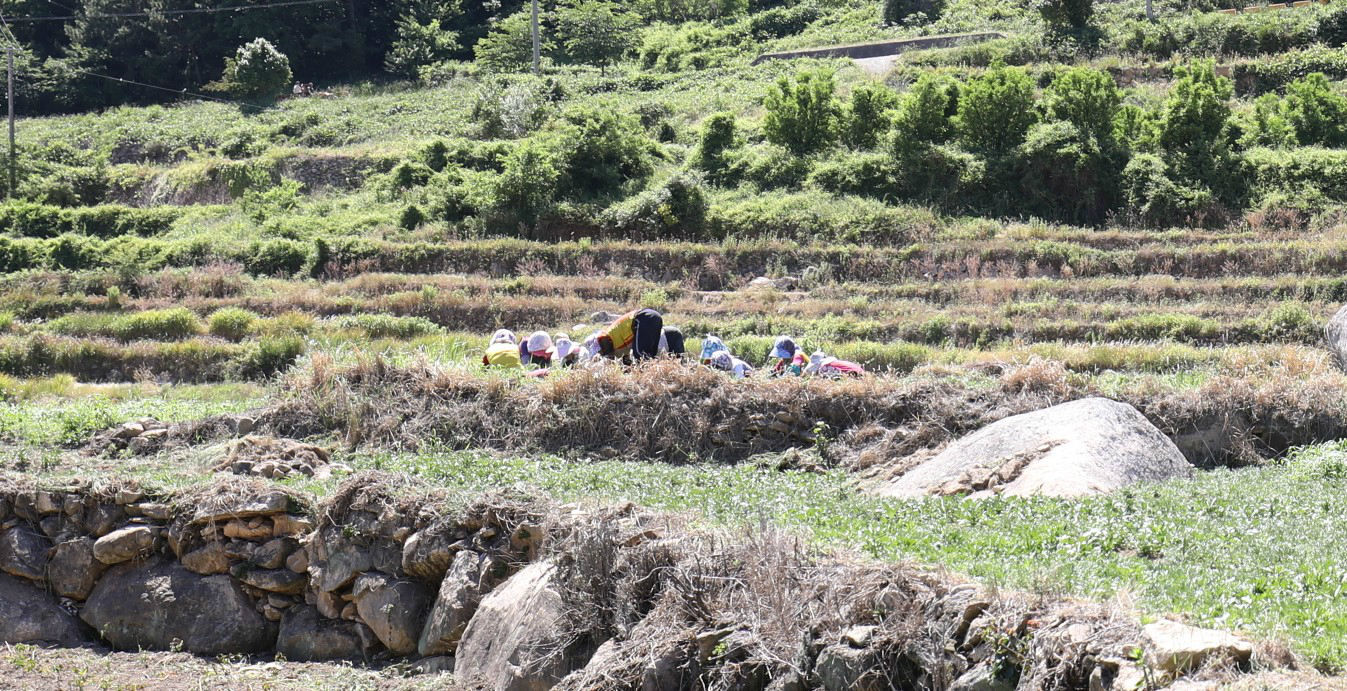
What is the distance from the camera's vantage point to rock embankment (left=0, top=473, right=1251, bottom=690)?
5.33 metres

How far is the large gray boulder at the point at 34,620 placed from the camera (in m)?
8.76

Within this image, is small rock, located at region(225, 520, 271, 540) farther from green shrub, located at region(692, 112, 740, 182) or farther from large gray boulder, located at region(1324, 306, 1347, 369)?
green shrub, located at region(692, 112, 740, 182)

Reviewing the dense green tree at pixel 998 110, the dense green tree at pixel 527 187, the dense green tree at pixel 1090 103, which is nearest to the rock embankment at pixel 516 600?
the dense green tree at pixel 527 187

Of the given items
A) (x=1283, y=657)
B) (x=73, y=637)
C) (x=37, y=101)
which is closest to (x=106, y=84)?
(x=37, y=101)

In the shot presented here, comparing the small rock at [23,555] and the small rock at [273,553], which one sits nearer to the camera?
the small rock at [273,553]

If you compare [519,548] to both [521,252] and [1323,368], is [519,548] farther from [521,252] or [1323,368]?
[521,252]

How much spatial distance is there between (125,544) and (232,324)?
1455 centimetres

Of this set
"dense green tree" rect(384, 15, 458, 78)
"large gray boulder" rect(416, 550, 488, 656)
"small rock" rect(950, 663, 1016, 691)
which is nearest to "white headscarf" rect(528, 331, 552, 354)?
"large gray boulder" rect(416, 550, 488, 656)

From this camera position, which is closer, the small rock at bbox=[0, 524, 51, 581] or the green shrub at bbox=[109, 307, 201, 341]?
the small rock at bbox=[0, 524, 51, 581]

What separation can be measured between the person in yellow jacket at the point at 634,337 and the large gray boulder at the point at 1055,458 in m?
Result: 3.98

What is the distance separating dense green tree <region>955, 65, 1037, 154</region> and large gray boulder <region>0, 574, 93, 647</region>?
23.4m

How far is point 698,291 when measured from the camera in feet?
78.0

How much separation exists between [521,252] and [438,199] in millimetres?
4230

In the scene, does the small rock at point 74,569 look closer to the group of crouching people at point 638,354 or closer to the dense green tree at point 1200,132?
the group of crouching people at point 638,354
